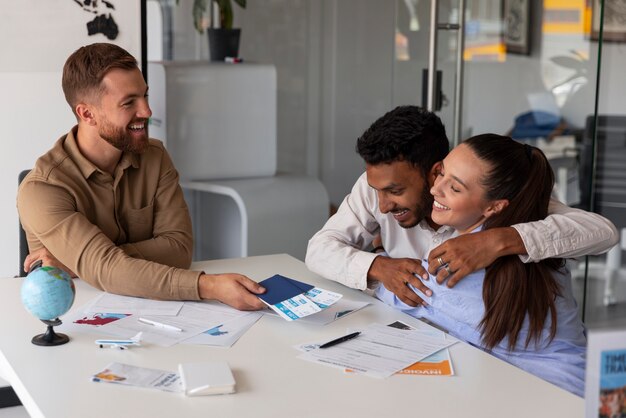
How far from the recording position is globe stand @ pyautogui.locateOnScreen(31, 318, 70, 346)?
6.60ft

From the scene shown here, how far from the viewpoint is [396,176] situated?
2492 millimetres

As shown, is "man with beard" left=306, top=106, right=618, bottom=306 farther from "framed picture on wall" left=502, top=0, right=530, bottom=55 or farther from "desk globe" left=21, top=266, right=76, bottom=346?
"framed picture on wall" left=502, top=0, right=530, bottom=55

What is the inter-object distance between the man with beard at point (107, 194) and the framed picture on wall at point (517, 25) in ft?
6.55

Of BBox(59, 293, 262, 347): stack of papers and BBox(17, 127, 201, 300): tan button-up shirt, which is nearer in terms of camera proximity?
BBox(59, 293, 262, 347): stack of papers

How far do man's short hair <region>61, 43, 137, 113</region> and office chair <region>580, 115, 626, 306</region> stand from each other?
6.54 ft

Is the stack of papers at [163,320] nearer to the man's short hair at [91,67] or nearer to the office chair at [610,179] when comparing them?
the man's short hair at [91,67]

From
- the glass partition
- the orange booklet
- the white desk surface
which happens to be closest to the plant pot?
the glass partition

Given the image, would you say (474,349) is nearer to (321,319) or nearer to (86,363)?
(321,319)

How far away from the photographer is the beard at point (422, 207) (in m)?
2.52

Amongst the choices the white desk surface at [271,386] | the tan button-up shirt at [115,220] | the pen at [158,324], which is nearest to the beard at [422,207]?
the white desk surface at [271,386]

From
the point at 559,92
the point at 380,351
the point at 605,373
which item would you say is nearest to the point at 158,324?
the point at 380,351

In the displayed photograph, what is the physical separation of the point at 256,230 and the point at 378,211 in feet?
4.98

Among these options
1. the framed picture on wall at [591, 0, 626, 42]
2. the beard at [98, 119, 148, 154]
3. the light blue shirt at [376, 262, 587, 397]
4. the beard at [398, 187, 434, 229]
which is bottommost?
the light blue shirt at [376, 262, 587, 397]

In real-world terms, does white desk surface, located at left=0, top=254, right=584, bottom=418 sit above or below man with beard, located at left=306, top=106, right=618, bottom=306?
below
